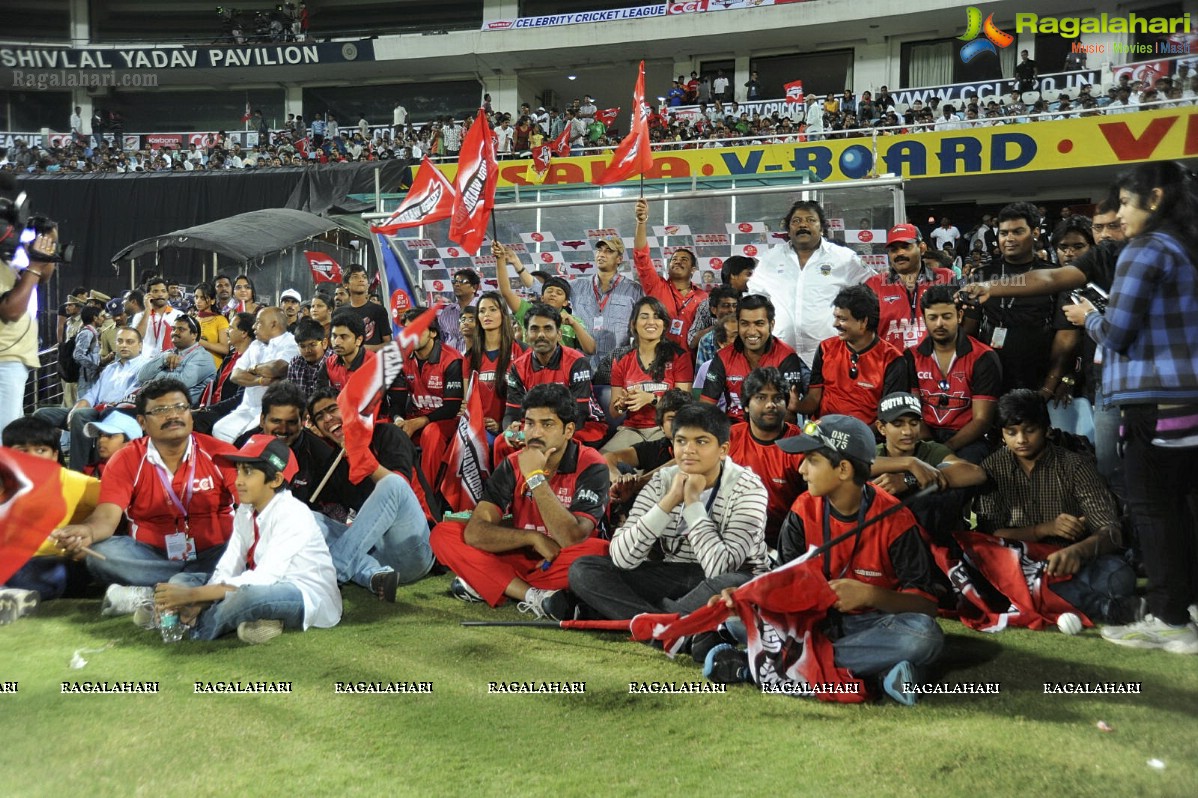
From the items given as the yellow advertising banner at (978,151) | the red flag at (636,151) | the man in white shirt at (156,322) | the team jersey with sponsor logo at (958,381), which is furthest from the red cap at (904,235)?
the yellow advertising banner at (978,151)

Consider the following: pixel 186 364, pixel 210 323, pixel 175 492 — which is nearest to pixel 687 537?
pixel 175 492

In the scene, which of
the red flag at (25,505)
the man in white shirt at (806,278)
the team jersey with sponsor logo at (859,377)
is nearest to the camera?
the red flag at (25,505)

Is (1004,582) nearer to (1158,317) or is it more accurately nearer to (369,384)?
(1158,317)

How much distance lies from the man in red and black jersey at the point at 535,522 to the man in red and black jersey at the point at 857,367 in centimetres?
149

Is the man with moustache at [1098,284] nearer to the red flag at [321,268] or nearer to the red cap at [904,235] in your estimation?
the red cap at [904,235]

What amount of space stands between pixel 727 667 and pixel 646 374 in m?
2.91

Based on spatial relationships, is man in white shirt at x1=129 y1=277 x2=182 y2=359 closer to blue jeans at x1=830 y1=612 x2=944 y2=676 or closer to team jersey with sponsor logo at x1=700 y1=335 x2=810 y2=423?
team jersey with sponsor logo at x1=700 y1=335 x2=810 y2=423

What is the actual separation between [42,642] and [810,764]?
333cm

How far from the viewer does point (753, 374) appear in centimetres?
496

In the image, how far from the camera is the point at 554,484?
4.89m

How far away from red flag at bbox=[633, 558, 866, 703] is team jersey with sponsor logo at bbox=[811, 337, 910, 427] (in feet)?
6.62

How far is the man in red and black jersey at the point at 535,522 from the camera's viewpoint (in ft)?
15.2

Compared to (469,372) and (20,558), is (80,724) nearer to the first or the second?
(20,558)

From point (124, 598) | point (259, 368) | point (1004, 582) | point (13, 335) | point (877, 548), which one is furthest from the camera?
point (259, 368)
